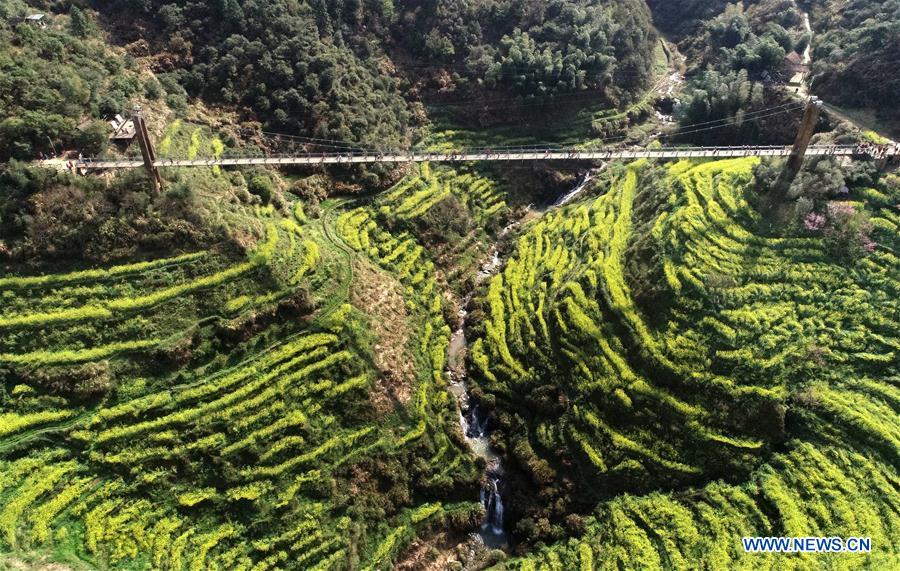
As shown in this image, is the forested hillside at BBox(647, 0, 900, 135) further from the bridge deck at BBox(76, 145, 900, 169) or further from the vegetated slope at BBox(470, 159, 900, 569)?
the vegetated slope at BBox(470, 159, 900, 569)

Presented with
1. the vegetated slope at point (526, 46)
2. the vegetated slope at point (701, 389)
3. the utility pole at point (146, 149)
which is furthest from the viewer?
the vegetated slope at point (526, 46)

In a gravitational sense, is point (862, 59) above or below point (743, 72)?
below

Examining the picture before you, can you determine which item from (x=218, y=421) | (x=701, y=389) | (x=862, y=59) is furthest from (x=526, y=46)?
(x=218, y=421)

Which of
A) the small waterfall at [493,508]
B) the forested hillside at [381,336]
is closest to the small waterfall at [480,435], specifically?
the small waterfall at [493,508]

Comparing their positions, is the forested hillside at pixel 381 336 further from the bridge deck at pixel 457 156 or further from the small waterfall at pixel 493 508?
the bridge deck at pixel 457 156

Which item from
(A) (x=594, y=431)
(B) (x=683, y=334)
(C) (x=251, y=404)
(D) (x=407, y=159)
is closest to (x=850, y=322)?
(B) (x=683, y=334)

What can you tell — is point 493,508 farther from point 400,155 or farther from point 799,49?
point 799,49

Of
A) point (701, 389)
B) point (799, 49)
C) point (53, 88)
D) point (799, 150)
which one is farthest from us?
point (799, 49)
